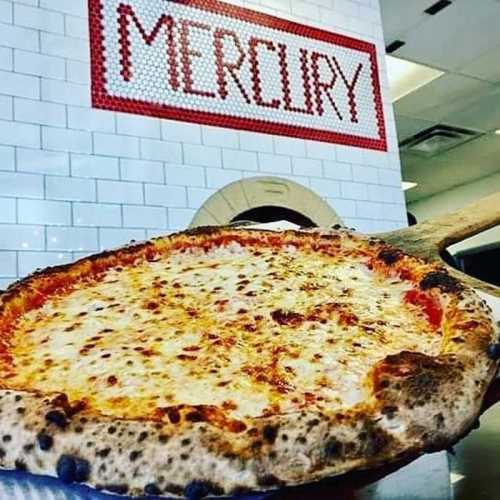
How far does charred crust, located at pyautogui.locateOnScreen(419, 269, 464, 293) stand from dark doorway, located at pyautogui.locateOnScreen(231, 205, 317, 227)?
2257 mm

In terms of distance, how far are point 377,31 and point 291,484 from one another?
3.61m

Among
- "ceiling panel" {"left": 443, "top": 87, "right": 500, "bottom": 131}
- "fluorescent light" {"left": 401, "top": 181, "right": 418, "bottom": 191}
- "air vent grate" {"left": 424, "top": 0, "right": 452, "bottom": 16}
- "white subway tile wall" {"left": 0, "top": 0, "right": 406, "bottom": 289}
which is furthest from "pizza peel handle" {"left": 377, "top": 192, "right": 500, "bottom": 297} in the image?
"fluorescent light" {"left": 401, "top": 181, "right": 418, "bottom": 191}

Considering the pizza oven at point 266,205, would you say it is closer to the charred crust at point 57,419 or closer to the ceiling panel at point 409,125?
the charred crust at point 57,419

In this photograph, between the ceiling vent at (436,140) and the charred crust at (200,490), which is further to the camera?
the ceiling vent at (436,140)

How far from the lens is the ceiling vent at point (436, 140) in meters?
6.50

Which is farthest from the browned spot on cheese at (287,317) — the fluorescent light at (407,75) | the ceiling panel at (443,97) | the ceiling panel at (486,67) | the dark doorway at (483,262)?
the dark doorway at (483,262)

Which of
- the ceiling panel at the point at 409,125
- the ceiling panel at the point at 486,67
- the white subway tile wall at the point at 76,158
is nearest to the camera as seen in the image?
the white subway tile wall at the point at 76,158

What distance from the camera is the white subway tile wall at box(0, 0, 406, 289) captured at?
2.42 m

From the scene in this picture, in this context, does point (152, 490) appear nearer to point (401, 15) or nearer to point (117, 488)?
point (117, 488)

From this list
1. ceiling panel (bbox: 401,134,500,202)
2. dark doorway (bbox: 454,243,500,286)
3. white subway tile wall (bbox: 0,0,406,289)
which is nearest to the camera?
white subway tile wall (bbox: 0,0,406,289)

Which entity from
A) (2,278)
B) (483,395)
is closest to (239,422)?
(483,395)

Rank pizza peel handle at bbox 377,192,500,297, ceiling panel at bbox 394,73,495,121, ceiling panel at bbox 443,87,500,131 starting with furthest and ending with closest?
1. ceiling panel at bbox 443,87,500,131
2. ceiling panel at bbox 394,73,495,121
3. pizza peel handle at bbox 377,192,500,297

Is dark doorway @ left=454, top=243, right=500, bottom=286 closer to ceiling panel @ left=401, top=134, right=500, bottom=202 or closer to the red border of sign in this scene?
ceiling panel @ left=401, top=134, right=500, bottom=202

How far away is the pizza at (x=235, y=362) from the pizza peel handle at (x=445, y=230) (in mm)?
42
